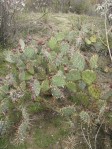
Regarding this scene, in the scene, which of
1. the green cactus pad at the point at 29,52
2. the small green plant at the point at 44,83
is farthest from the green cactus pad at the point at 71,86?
the green cactus pad at the point at 29,52

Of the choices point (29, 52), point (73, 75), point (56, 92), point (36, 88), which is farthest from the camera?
point (29, 52)

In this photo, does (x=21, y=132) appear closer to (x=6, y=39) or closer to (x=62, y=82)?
(x=62, y=82)

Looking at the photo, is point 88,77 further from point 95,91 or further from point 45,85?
point 45,85

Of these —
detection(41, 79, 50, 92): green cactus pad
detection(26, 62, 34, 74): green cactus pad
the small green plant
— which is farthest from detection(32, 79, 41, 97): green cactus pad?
detection(26, 62, 34, 74): green cactus pad

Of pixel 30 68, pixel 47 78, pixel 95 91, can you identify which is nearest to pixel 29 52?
pixel 30 68

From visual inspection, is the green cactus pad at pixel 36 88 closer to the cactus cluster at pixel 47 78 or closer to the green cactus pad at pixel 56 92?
the cactus cluster at pixel 47 78

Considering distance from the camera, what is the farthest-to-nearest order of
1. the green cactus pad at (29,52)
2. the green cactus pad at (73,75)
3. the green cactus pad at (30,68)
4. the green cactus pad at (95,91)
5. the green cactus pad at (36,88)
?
the green cactus pad at (29,52) → the green cactus pad at (30,68) → the green cactus pad at (73,75) → the green cactus pad at (95,91) → the green cactus pad at (36,88)

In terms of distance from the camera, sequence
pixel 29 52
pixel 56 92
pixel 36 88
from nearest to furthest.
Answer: pixel 36 88 < pixel 56 92 < pixel 29 52

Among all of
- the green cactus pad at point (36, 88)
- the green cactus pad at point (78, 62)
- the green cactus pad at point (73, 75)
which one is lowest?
the green cactus pad at point (36, 88)

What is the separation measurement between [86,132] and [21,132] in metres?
0.77

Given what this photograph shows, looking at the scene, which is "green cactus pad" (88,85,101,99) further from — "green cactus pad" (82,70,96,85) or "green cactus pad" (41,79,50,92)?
"green cactus pad" (41,79,50,92)

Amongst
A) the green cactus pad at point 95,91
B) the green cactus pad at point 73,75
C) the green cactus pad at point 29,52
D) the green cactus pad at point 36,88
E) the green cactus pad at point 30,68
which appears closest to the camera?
the green cactus pad at point 36,88

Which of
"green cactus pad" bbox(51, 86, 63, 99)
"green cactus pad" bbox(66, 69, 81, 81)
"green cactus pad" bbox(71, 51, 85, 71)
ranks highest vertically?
"green cactus pad" bbox(71, 51, 85, 71)

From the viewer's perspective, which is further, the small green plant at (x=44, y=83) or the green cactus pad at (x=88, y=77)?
the green cactus pad at (x=88, y=77)
